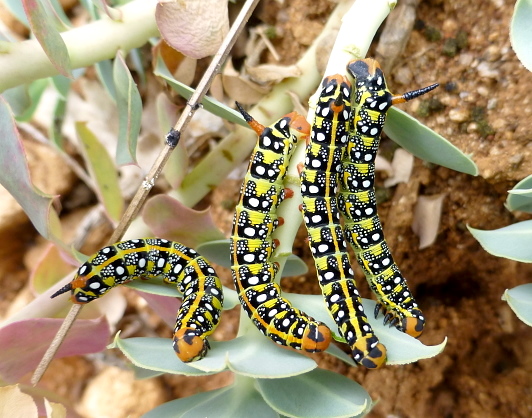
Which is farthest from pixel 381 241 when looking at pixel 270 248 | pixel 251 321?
pixel 251 321

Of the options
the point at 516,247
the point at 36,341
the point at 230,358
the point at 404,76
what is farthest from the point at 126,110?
the point at 516,247

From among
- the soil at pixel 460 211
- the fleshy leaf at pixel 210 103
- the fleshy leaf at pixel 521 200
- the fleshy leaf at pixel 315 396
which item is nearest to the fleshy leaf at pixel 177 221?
the fleshy leaf at pixel 210 103

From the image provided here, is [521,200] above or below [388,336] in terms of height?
above

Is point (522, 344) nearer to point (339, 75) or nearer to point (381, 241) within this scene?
point (381, 241)

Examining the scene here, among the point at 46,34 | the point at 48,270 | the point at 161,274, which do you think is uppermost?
the point at 46,34

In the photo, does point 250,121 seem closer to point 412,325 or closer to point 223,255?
point 223,255

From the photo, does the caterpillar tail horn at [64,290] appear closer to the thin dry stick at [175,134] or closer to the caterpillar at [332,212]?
the thin dry stick at [175,134]
